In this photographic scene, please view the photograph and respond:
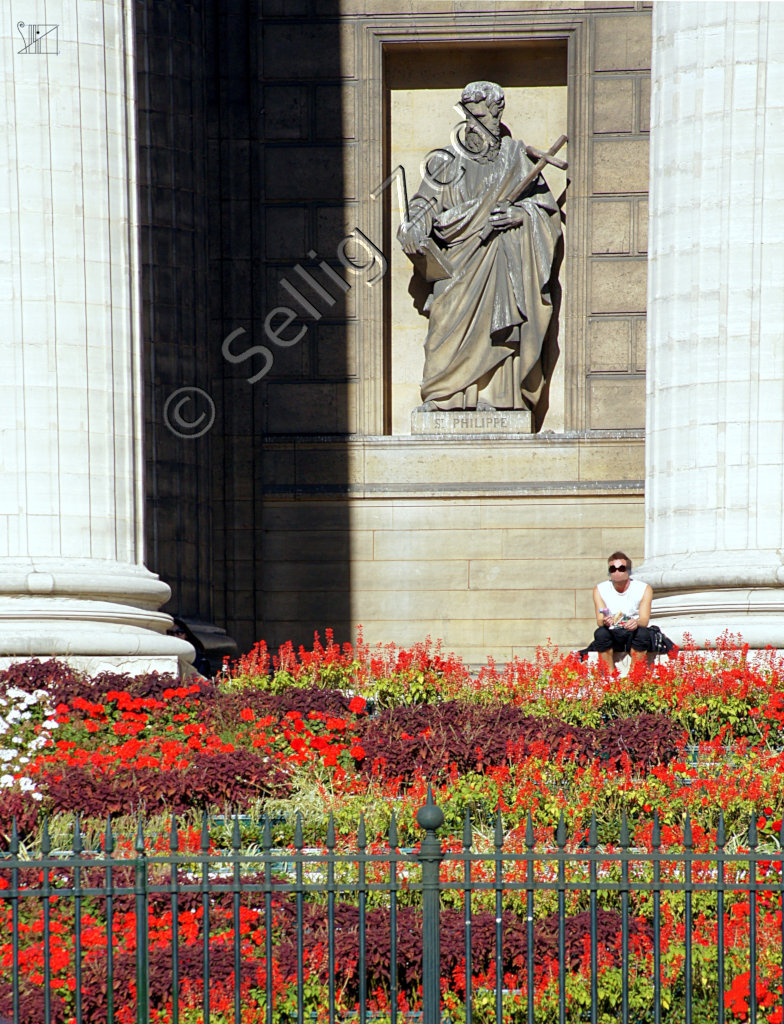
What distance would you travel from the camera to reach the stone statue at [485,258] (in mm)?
20797

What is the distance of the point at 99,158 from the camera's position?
13.9 m

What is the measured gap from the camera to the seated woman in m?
14.1

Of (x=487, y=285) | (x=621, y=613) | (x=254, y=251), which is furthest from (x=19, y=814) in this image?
(x=487, y=285)

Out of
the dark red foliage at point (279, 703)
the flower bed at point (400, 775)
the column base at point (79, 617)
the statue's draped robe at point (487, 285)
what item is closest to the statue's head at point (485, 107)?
the statue's draped robe at point (487, 285)

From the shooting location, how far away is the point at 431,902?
6.26 meters

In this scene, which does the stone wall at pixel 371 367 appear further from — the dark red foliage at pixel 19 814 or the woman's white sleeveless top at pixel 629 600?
the dark red foliage at pixel 19 814

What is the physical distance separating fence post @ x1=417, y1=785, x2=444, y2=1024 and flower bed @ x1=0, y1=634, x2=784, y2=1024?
1.07m

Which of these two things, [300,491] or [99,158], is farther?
[300,491]

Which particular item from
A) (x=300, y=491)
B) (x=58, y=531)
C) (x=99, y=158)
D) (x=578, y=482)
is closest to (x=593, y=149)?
(x=578, y=482)

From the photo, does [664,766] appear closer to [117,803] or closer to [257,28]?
[117,803]

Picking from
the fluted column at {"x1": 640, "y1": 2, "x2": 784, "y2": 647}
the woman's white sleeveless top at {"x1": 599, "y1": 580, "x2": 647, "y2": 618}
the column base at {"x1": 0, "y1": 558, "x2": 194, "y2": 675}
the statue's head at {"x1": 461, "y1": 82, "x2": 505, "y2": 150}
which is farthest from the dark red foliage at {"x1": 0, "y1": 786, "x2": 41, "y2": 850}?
the statue's head at {"x1": 461, "y1": 82, "x2": 505, "y2": 150}

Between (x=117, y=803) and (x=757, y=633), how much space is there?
651 cm
